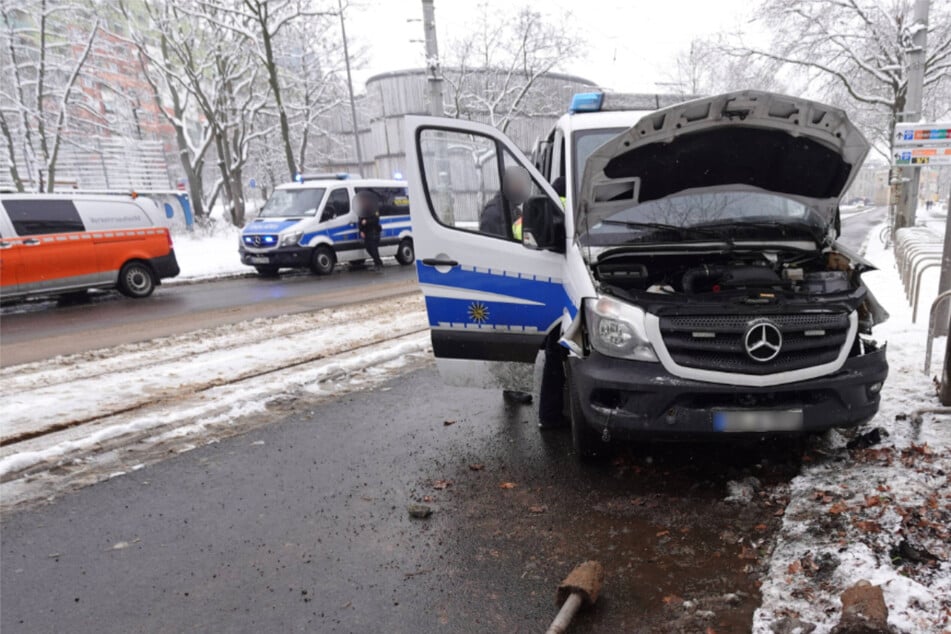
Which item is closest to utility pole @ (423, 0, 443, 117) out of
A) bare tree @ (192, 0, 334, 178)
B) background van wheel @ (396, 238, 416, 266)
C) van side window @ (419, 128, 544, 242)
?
background van wheel @ (396, 238, 416, 266)

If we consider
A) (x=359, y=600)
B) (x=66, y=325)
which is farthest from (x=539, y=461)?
(x=66, y=325)

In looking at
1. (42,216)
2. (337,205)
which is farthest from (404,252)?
(42,216)

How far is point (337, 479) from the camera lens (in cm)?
398

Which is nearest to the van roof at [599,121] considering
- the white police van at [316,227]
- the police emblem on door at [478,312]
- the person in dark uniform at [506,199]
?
the person in dark uniform at [506,199]

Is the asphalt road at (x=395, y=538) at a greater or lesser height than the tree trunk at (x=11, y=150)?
lesser

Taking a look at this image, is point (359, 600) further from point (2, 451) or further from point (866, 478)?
point (2, 451)

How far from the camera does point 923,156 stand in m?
6.48

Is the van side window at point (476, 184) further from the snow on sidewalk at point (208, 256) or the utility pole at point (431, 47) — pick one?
the utility pole at point (431, 47)

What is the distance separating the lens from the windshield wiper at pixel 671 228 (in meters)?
3.93

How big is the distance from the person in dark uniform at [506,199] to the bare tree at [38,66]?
77.0 feet

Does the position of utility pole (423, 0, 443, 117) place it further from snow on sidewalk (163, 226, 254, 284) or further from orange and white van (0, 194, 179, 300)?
orange and white van (0, 194, 179, 300)

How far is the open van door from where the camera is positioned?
427cm

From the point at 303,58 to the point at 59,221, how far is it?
24.5 meters

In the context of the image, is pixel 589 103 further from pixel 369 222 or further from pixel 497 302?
pixel 369 222
